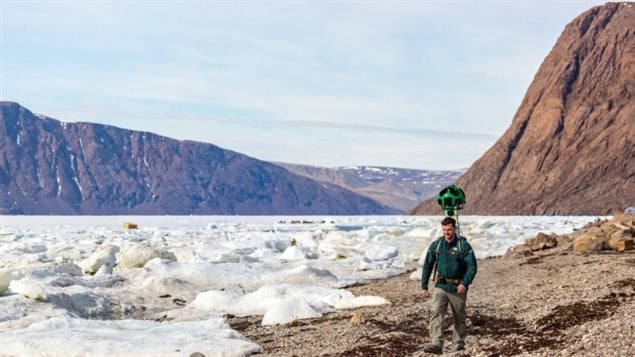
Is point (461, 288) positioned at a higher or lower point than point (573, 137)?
lower

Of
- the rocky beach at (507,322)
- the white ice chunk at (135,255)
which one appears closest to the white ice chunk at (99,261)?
the white ice chunk at (135,255)

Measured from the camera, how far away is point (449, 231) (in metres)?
9.44

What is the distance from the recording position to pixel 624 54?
129500mm

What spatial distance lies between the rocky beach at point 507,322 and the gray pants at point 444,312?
0.27 meters

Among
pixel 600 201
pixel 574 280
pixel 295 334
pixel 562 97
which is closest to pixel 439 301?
pixel 295 334

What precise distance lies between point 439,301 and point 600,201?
100406mm

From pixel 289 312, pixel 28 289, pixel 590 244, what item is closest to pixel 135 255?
pixel 28 289

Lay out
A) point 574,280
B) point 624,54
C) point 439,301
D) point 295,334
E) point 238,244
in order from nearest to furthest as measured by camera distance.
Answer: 1. point 439,301
2. point 295,334
3. point 574,280
4. point 238,244
5. point 624,54

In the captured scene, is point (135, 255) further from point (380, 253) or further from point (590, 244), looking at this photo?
point (590, 244)

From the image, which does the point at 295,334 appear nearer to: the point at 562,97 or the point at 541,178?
the point at 541,178

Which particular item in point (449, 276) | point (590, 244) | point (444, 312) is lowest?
point (444, 312)

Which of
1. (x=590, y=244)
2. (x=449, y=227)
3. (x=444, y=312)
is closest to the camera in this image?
(x=449, y=227)

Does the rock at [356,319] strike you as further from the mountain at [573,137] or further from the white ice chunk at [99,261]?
the mountain at [573,137]

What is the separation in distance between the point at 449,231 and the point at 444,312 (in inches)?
44.4
